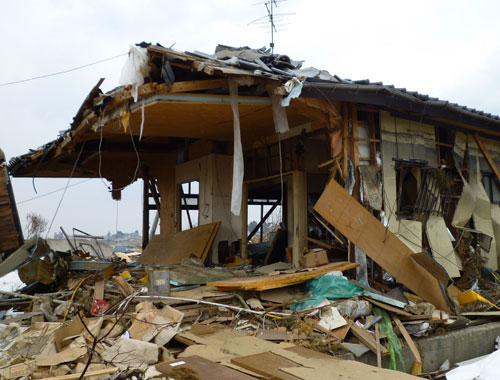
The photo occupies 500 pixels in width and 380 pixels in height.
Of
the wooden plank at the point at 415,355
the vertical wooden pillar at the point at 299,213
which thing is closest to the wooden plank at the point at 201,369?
the wooden plank at the point at 415,355

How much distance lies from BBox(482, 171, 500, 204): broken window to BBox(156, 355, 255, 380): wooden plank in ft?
27.3

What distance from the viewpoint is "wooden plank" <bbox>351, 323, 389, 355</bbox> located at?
5.44 m

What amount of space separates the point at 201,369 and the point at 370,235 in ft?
13.5

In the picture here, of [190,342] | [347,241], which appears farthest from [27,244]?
[347,241]

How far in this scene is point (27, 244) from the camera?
8.98m

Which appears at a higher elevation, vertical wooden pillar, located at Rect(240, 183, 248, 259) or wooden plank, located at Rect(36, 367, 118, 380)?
vertical wooden pillar, located at Rect(240, 183, 248, 259)

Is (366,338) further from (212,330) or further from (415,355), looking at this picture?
(212,330)

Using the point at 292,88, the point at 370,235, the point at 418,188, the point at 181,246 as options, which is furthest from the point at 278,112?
the point at 181,246

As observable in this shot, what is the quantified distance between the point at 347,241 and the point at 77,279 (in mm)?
5402

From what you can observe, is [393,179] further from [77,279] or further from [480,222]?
[77,279]

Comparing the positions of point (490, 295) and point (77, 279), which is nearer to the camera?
point (490, 295)

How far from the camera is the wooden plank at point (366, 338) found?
5.44 meters

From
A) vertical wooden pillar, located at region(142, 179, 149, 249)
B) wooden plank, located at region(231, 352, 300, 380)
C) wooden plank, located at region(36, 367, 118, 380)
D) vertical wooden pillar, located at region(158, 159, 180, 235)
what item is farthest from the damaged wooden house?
wooden plank, located at region(36, 367, 118, 380)

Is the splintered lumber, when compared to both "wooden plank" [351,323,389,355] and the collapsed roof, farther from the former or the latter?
the collapsed roof
